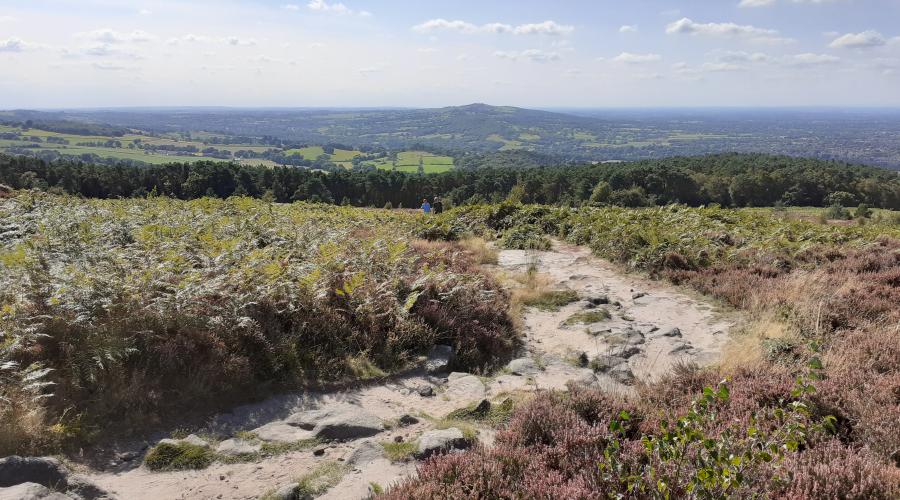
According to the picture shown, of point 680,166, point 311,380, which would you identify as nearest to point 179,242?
point 311,380

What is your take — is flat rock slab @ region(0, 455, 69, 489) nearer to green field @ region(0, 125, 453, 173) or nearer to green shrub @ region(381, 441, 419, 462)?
green shrub @ region(381, 441, 419, 462)

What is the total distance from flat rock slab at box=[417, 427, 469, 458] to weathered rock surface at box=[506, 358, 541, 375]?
8.91 ft

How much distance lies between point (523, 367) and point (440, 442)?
10.5 ft

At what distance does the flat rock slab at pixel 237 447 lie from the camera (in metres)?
5.34

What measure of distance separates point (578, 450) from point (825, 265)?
11271mm

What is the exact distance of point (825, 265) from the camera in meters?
12.2

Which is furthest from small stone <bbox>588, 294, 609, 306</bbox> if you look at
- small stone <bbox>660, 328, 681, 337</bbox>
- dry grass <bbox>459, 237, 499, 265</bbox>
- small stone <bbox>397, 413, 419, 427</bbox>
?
small stone <bbox>397, 413, 419, 427</bbox>

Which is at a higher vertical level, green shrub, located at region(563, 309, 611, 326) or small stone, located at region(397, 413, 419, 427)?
small stone, located at region(397, 413, 419, 427)

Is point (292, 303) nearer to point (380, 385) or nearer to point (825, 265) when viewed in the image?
point (380, 385)

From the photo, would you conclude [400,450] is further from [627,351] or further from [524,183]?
[524,183]

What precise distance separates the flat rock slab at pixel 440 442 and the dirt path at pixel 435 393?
12 cm

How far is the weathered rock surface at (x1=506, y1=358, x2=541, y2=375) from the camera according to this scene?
7.96m

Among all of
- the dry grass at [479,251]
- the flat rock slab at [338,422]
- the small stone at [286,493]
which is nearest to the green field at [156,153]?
the dry grass at [479,251]

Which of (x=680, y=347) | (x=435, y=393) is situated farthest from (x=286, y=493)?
(x=680, y=347)
